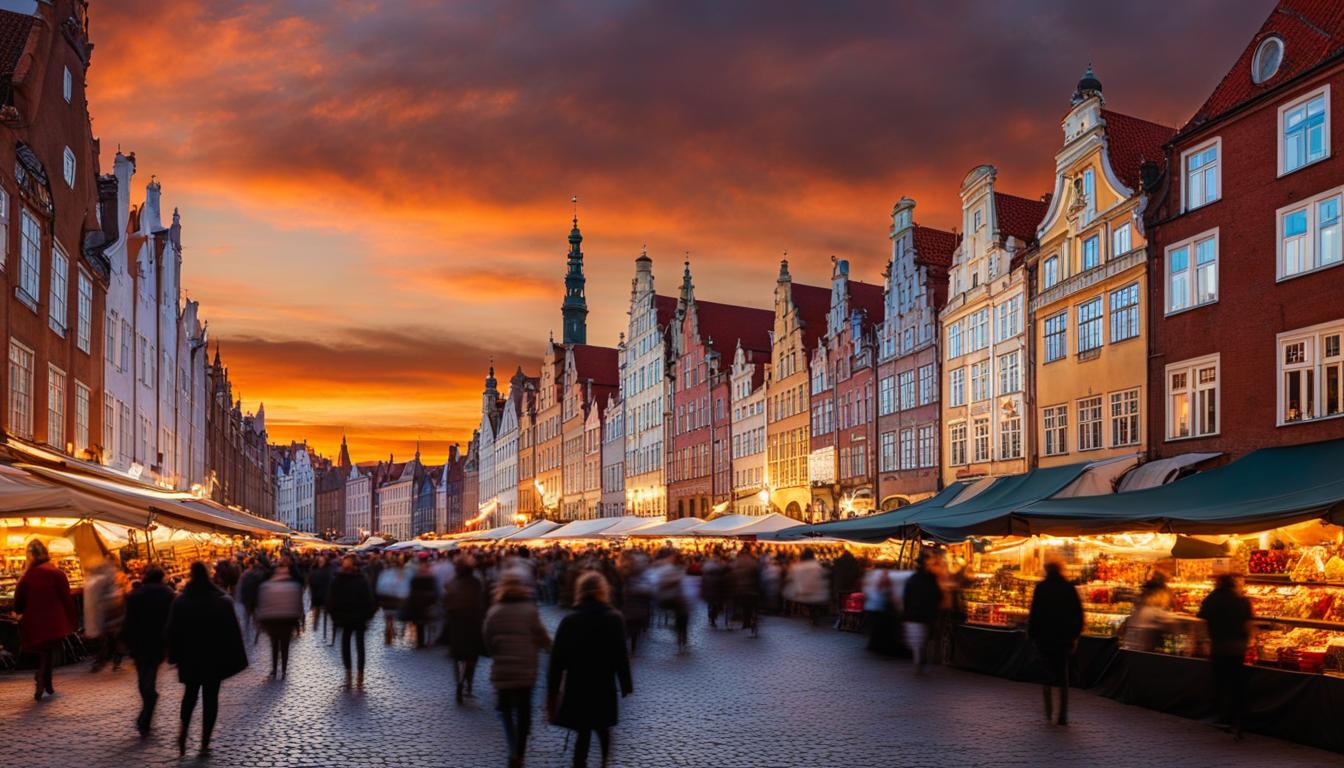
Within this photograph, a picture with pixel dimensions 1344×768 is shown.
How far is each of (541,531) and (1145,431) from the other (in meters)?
24.2

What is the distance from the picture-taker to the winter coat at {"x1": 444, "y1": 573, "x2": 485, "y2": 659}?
15761mm

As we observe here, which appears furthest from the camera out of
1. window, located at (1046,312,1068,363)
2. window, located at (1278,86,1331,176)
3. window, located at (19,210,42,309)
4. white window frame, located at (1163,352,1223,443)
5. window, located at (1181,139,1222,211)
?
window, located at (1046,312,1068,363)

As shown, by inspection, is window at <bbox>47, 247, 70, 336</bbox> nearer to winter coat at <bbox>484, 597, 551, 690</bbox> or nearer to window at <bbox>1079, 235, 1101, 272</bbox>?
winter coat at <bbox>484, 597, 551, 690</bbox>

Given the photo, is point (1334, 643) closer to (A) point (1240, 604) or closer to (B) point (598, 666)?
(A) point (1240, 604)

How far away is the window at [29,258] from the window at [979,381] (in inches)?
1096

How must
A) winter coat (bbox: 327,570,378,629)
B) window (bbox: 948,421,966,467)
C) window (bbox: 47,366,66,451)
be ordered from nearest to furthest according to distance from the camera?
winter coat (bbox: 327,570,378,629), window (bbox: 47,366,66,451), window (bbox: 948,421,966,467)

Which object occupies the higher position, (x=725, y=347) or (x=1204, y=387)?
(x=725, y=347)

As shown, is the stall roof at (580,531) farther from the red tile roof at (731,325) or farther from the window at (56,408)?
the red tile roof at (731,325)

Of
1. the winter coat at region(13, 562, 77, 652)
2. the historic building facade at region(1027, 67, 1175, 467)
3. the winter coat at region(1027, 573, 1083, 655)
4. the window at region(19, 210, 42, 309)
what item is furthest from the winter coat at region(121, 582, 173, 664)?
the historic building facade at region(1027, 67, 1175, 467)

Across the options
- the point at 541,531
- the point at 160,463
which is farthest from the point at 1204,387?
the point at 160,463

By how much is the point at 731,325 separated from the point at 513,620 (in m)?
67.8

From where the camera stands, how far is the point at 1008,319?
1567 inches

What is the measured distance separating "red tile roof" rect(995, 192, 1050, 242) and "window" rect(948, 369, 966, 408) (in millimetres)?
5108

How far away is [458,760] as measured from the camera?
11766mm
